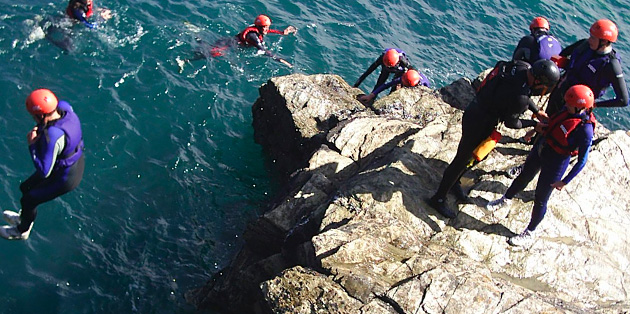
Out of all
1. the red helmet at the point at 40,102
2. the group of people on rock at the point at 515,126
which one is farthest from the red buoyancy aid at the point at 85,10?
the red helmet at the point at 40,102

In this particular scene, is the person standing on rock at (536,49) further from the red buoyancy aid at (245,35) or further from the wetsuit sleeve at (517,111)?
the red buoyancy aid at (245,35)

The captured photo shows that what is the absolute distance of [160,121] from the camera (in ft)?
47.9

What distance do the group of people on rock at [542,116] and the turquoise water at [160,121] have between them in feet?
18.6

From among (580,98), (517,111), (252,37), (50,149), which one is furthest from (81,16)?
(580,98)

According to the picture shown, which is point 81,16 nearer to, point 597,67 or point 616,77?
point 597,67

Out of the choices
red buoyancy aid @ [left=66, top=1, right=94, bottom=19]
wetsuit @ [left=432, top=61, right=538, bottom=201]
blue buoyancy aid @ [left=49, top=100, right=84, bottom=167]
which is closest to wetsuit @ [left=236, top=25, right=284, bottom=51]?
red buoyancy aid @ [left=66, top=1, right=94, bottom=19]

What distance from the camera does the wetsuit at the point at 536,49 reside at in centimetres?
1076

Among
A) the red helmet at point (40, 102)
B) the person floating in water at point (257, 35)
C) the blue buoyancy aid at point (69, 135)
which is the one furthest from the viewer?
the person floating in water at point (257, 35)

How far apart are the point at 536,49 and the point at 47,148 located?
29.3 feet

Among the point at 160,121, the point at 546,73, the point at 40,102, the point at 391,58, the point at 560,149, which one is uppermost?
the point at 546,73

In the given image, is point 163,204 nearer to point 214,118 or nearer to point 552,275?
point 214,118

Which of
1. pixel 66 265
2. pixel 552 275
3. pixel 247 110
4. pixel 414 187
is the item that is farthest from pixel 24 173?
pixel 552 275

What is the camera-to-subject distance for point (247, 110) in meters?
16.1

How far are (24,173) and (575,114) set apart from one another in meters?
11.0
